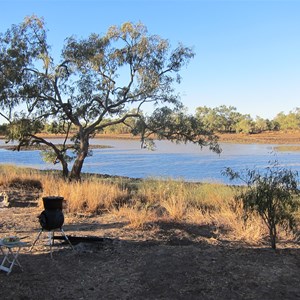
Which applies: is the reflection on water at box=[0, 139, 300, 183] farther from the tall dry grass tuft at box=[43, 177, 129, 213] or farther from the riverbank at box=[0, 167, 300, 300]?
the riverbank at box=[0, 167, 300, 300]

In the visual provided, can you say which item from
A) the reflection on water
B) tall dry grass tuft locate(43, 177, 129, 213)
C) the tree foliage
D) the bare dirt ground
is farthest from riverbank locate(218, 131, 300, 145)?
the bare dirt ground

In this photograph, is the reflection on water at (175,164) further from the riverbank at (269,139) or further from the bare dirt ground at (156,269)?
the riverbank at (269,139)

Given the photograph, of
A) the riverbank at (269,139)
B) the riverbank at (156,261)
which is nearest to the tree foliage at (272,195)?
the riverbank at (156,261)

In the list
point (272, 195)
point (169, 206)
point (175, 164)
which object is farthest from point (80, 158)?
point (175, 164)

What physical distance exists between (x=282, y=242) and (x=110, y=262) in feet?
10.0

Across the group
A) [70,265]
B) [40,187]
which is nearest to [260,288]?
[70,265]

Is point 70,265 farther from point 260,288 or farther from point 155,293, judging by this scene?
point 260,288

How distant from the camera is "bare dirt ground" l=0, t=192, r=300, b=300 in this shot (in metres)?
4.36

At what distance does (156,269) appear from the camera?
5035mm

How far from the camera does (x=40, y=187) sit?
590 inches

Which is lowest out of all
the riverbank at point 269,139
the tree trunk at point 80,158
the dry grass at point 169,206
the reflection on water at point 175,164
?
the reflection on water at point 175,164

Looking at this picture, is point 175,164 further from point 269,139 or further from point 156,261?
point 269,139

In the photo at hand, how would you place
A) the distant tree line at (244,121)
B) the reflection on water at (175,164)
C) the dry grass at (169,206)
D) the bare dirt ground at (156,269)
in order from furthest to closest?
the distant tree line at (244,121)
the reflection on water at (175,164)
the dry grass at (169,206)
the bare dirt ground at (156,269)

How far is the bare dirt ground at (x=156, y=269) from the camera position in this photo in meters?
4.36
